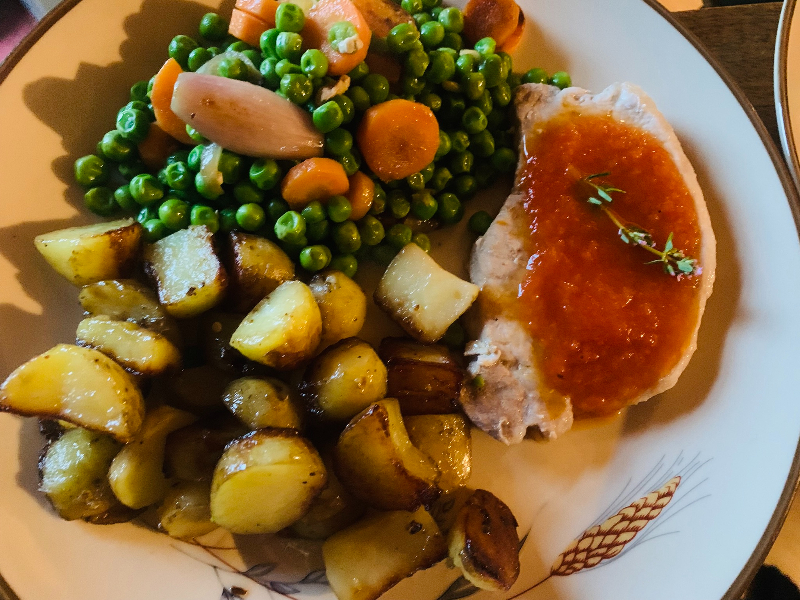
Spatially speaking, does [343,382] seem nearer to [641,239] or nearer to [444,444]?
[444,444]

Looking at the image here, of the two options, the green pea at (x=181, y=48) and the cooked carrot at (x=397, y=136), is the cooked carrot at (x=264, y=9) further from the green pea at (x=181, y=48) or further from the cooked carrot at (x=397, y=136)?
the cooked carrot at (x=397, y=136)

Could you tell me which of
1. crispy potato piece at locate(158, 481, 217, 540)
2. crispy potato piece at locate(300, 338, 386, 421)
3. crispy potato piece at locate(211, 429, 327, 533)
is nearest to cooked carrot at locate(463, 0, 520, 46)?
crispy potato piece at locate(300, 338, 386, 421)

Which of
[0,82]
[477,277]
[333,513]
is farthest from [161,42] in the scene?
[333,513]

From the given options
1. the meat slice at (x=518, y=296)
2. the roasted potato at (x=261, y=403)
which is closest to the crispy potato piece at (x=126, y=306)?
the roasted potato at (x=261, y=403)

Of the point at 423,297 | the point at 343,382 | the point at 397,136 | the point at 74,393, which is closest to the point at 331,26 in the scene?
the point at 397,136

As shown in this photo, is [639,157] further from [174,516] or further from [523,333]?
[174,516]

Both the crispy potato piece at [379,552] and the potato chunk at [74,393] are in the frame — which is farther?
the crispy potato piece at [379,552]
